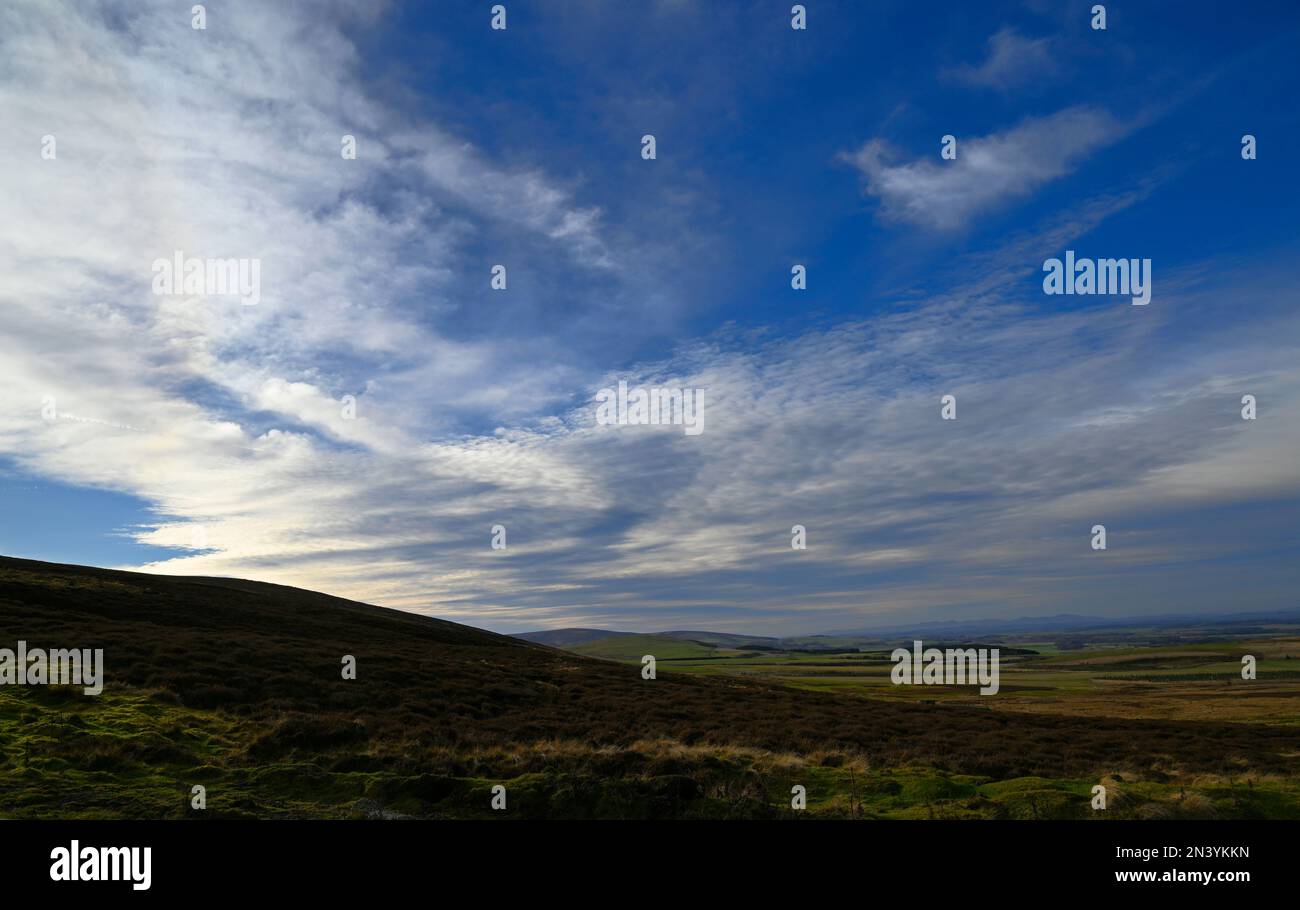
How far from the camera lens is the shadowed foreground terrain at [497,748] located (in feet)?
51.1

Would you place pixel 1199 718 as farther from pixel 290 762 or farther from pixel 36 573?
pixel 36 573

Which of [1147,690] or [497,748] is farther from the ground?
[497,748]

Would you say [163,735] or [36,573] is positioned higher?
[36,573]

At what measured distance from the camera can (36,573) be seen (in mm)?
53438

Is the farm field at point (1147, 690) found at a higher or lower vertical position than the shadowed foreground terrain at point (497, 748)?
lower

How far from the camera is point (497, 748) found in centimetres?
2159

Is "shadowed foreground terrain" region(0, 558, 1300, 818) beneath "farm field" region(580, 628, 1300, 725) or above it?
above

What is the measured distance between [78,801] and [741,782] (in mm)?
15065

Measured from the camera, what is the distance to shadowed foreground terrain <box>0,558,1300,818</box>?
1559cm

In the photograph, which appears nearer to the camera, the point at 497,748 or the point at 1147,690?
the point at 497,748

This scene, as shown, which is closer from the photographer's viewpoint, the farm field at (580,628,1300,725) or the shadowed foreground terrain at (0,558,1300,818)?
the shadowed foreground terrain at (0,558,1300,818)

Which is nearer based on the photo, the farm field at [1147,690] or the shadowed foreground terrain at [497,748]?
the shadowed foreground terrain at [497,748]
